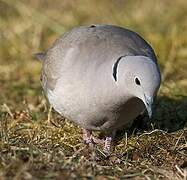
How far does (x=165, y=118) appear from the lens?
5223mm

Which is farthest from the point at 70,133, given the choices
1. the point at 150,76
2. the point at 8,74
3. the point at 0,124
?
the point at 8,74

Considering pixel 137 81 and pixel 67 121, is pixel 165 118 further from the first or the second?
pixel 137 81

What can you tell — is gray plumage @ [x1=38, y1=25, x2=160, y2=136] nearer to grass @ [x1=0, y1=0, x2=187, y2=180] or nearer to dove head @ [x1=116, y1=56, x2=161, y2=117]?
dove head @ [x1=116, y1=56, x2=161, y2=117]

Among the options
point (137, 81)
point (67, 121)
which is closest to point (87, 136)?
point (67, 121)

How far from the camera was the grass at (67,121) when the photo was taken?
3.68 meters

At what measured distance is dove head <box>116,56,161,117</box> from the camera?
3.64 meters

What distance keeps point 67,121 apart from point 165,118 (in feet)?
2.71

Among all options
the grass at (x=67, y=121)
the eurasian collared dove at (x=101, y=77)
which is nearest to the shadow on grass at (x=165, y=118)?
the grass at (x=67, y=121)

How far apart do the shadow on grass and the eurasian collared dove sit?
0.38 metres

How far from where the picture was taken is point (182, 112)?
17.3 ft

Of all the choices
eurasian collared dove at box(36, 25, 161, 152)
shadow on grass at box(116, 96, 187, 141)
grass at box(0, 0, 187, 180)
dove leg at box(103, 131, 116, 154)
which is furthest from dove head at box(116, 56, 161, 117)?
shadow on grass at box(116, 96, 187, 141)

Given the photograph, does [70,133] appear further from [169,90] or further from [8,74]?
[8,74]

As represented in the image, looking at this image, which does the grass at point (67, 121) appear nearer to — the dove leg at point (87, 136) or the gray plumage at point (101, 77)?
the dove leg at point (87, 136)

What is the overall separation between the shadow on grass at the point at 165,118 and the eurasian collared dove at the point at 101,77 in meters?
0.38
